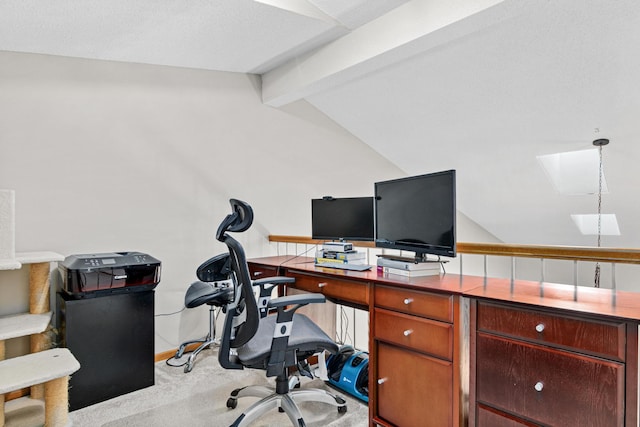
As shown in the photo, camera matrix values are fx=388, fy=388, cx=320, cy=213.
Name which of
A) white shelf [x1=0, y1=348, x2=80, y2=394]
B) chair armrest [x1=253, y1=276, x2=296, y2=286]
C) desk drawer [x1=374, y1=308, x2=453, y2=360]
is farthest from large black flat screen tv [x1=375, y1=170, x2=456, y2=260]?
white shelf [x1=0, y1=348, x2=80, y2=394]

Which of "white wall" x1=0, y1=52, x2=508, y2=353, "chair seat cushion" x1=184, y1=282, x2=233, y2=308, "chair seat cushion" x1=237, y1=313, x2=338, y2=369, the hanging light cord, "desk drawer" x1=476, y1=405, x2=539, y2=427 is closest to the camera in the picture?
"desk drawer" x1=476, y1=405, x2=539, y2=427

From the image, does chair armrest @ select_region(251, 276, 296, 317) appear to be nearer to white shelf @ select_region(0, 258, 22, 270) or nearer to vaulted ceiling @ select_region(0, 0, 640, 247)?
white shelf @ select_region(0, 258, 22, 270)

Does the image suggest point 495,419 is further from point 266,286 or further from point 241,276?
point 266,286

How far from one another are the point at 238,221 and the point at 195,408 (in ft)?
4.20

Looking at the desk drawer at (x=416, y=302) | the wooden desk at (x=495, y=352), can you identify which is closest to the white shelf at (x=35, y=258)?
the wooden desk at (x=495, y=352)

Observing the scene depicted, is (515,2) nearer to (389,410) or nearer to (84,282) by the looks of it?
(389,410)

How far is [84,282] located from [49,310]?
0.50m

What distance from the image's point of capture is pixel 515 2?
7.03 feet

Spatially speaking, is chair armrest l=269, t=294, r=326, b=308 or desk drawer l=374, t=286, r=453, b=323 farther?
chair armrest l=269, t=294, r=326, b=308

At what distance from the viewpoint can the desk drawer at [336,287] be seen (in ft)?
7.06

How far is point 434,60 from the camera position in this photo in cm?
319

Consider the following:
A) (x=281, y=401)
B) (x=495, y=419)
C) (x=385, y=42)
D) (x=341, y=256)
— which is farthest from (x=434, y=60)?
(x=281, y=401)

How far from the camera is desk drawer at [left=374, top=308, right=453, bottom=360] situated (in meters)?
1.75

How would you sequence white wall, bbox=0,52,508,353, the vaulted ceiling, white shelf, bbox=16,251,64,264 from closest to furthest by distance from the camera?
white shelf, bbox=16,251,64,264
the vaulted ceiling
white wall, bbox=0,52,508,353
